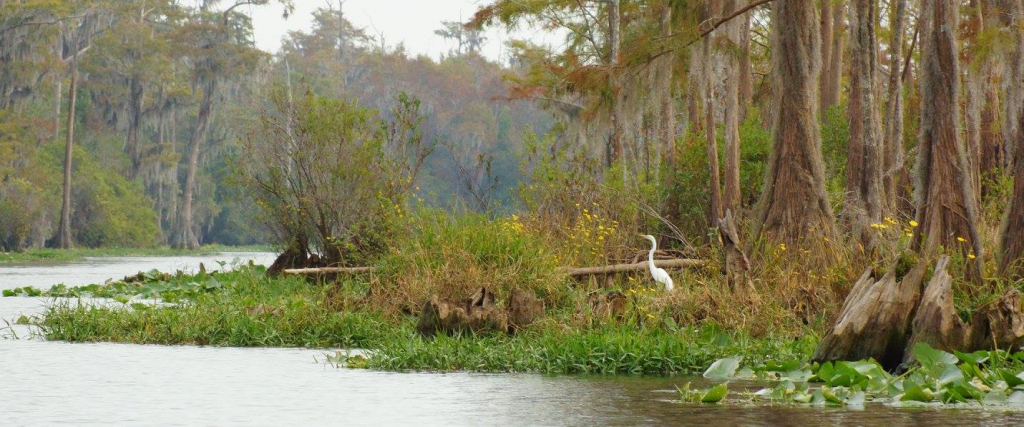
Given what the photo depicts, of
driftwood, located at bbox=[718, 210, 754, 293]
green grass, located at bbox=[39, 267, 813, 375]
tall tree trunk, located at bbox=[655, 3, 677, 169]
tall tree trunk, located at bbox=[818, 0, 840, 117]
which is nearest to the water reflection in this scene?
tall tree trunk, located at bbox=[655, 3, 677, 169]

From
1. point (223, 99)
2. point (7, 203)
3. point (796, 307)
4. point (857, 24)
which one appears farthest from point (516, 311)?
point (223, 99)

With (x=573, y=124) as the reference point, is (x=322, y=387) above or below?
below

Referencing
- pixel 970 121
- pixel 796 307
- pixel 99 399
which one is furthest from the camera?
pixel 970 121

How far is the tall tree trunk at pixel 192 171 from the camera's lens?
193 feet

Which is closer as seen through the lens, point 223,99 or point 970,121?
point 970,121

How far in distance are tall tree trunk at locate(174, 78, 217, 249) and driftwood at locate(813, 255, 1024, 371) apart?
52045 mm

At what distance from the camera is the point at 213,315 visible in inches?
556

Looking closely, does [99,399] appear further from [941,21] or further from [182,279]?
[182,279]

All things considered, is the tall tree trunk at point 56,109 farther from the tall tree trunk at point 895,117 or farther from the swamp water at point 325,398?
the swamp water at point 325,398

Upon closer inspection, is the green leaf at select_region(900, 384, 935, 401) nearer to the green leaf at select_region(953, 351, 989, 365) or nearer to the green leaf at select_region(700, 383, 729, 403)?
the green leaf at select_region(953, 351, 989, 365)

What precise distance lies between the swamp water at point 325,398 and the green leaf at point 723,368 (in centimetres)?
15

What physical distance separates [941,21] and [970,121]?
8.98m

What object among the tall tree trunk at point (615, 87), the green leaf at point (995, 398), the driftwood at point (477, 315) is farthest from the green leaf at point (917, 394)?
the tall tree trunk at point (615, 87)

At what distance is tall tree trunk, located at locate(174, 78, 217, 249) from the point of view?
58.9m
